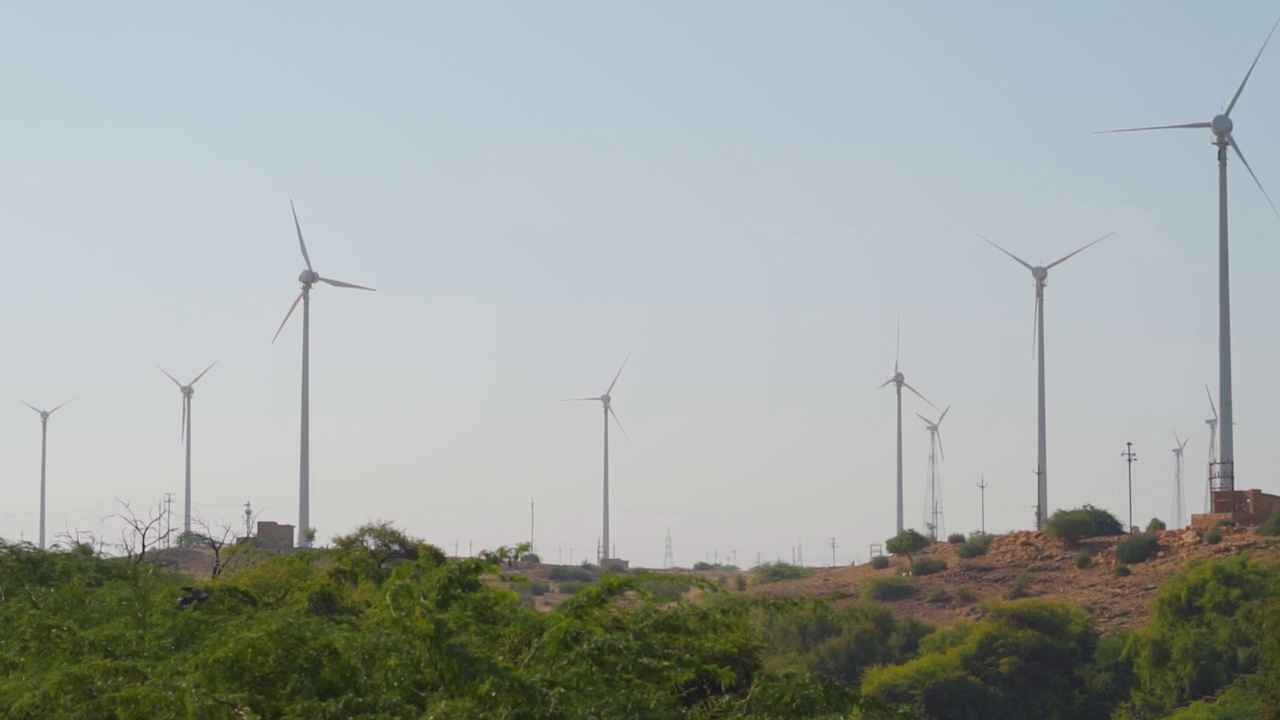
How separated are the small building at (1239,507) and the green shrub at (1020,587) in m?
11.3

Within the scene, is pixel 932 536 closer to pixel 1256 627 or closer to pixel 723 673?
pixel 1256 627

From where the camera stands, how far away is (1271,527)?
91.0 meters

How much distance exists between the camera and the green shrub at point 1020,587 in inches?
3664

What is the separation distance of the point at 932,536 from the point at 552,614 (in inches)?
4263

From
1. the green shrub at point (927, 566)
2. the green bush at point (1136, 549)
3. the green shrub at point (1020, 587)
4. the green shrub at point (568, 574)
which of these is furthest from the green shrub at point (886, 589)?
the green shrub at point (568, 574)

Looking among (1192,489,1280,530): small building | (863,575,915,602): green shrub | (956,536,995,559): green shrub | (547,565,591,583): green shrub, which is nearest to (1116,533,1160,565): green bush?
(1192,489,1280,530): small building

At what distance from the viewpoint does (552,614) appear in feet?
60.1

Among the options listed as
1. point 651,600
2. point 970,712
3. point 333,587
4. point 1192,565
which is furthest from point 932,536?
point 651,600

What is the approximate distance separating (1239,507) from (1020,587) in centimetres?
1438

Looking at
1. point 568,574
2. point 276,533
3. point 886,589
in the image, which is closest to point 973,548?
point 886,589

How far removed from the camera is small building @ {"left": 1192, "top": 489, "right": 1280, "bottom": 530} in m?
95.6

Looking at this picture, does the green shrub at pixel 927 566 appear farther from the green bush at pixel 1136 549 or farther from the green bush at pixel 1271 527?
the green bush at pixel 1271 527

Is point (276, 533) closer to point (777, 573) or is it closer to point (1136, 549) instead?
point (777, 573)

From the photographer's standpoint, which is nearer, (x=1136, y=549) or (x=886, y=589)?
(x=1136, y=549)
